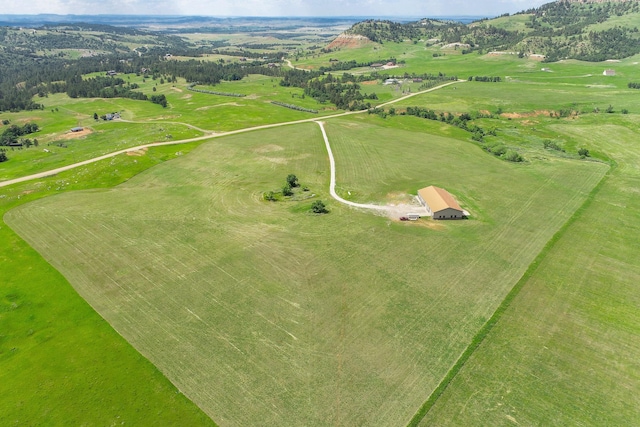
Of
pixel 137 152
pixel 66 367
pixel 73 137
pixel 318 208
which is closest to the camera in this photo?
pixel 66 367

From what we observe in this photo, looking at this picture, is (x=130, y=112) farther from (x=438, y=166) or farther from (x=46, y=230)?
(x=438, y=166)

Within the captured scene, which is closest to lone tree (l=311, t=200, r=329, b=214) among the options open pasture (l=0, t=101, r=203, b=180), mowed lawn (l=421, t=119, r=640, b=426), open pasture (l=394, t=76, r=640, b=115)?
mowed lawn (l=421, t=119, r=640, b=426)

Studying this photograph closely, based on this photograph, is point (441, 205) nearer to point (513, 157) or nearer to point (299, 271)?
point (299, 271)

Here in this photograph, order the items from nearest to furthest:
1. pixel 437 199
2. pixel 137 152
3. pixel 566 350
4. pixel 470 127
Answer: pixel 566 350, pixel 437 199, pixel 137 152, pixel 470 127

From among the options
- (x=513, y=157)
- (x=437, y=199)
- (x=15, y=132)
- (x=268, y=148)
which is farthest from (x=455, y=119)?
(x=15, y=132)

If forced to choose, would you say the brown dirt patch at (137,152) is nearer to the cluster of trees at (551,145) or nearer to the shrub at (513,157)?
the shrub at (513,157)

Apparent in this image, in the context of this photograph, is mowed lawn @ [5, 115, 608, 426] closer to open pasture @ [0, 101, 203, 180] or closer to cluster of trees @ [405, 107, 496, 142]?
open pasture @ [0, 101, 203, 180]
